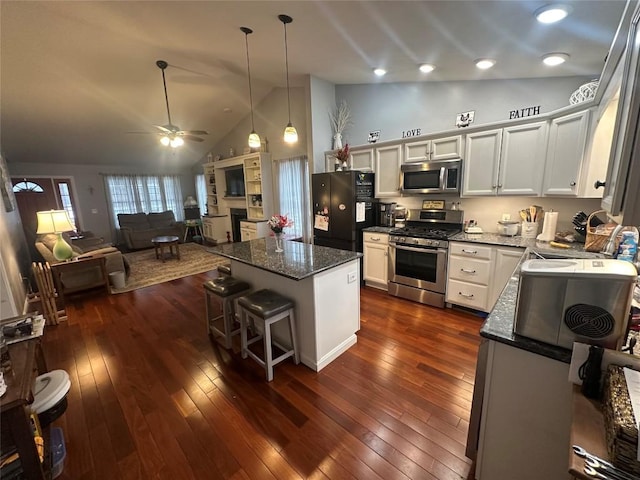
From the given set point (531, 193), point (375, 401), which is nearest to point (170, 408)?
point (375, 401)

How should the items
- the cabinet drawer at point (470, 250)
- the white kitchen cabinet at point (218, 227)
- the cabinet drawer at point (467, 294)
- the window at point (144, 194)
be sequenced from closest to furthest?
the cabinet drawer at point (470, 250) < the cabinet drawer at point (467, 294) < the white kitchen cabinet at point (218, 227) < the window at point (144, 194)

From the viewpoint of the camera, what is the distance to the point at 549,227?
2.71m

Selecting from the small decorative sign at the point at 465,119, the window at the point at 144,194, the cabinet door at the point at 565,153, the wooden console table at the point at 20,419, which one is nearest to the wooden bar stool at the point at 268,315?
the wooden console table at the point at 20,419

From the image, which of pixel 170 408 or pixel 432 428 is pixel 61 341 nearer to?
pixel 170 408

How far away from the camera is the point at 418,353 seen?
246cm


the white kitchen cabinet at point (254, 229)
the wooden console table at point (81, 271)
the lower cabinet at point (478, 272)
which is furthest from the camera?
the white kitchen cabinet at point (254, 229)

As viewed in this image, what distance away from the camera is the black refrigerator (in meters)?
3.75

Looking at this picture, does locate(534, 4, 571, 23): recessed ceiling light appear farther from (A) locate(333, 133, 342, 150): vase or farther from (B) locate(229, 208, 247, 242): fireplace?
(B) locate(229, 208, 247, 242): fireplace

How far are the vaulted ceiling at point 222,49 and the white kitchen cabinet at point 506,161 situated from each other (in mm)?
639

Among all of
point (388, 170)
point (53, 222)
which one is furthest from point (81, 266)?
point (388, 170)

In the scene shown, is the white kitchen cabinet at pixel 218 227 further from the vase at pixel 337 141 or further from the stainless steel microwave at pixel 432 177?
the stainless steel microwave at pixel 432 177

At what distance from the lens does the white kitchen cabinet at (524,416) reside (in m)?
1.05

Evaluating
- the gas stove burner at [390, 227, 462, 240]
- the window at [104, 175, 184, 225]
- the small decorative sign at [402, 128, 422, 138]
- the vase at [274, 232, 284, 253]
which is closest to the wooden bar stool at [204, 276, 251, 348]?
the vase at [274, 232, 284, 253]

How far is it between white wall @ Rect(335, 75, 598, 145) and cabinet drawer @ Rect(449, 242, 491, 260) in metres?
1.52
